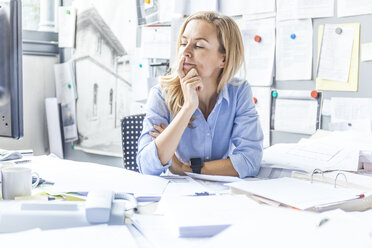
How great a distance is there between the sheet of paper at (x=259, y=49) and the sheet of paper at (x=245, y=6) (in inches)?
1.9

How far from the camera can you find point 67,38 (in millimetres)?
2807

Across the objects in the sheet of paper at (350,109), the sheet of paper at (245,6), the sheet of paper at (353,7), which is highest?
the sheet of paper at (245,6)

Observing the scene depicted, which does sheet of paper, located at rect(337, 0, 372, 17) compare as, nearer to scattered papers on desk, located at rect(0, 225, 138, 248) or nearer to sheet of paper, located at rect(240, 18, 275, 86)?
sheet of paper, located at rect(240, 18, 275, 86)

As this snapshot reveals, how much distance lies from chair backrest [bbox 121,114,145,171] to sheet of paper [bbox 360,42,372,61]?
965mm

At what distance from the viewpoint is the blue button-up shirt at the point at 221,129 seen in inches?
56.4

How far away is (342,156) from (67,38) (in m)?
2.01

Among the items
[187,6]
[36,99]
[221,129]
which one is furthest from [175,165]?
[36,99]

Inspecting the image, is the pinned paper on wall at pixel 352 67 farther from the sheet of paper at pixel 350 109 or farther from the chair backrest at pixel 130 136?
the chair backrest at pixel 130 136

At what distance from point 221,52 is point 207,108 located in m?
0.21

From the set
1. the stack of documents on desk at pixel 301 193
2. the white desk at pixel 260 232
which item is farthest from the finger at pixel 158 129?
the white desk at pixel 260 232

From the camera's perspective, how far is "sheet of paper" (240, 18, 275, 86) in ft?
6.58

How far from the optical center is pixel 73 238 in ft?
2.27

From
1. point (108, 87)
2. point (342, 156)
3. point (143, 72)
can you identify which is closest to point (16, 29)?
point (342, 156)

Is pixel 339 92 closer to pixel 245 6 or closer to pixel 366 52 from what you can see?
pixel 366 52
